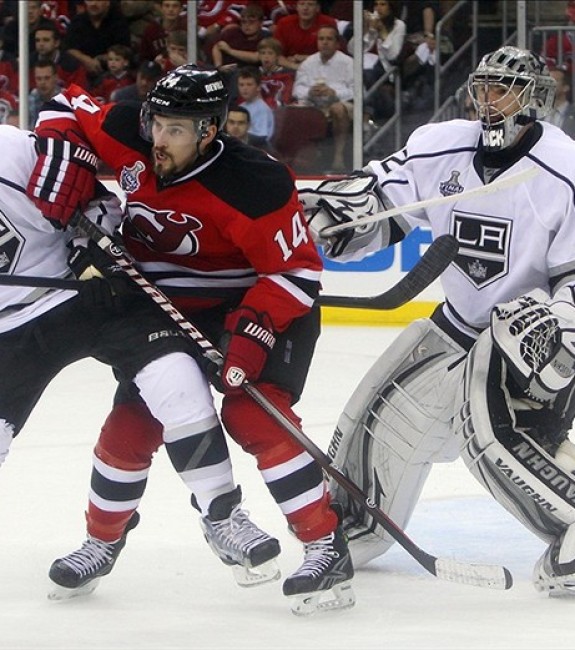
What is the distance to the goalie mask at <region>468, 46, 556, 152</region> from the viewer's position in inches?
118

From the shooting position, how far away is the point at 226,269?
290cm

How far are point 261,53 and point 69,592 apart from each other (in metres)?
4.26

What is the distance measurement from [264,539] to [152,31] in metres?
4.68

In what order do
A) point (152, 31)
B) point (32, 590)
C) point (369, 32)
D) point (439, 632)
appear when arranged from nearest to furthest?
point (439, 632)
point (32, 590)
point (369, 32)
point (152, 31)

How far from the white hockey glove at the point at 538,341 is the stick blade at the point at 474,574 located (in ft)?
1.12

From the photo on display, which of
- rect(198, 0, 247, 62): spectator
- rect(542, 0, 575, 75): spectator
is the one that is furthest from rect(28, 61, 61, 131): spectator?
rect(542, 0, 575, 75): spectator

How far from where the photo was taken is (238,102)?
6.70 meters

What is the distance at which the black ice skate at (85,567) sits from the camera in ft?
9.62

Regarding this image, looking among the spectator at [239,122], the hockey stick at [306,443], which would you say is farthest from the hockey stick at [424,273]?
the spectator at [239,122]

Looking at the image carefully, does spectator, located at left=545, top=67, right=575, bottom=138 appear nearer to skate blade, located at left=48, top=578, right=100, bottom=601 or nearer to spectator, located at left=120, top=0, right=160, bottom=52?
spectator, located at left=120, top=0, right=160, bottom=52

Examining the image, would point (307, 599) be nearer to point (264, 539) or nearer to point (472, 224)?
point (264, 539)

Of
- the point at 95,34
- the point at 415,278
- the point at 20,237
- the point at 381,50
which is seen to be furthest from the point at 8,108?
the point at 415,278

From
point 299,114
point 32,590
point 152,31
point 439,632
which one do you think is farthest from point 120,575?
point 152,31

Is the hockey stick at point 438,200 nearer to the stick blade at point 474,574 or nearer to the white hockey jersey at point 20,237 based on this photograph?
the white hockey jersey at point 20,237
